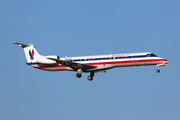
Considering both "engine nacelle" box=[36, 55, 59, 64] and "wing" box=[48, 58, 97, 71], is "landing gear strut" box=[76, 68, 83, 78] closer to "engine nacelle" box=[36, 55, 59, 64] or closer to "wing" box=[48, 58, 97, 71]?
"wing" box=[48, 58, 97, 71]

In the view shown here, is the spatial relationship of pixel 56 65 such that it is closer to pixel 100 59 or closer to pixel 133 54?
pixel 100 59

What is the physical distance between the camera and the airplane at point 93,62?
132ft

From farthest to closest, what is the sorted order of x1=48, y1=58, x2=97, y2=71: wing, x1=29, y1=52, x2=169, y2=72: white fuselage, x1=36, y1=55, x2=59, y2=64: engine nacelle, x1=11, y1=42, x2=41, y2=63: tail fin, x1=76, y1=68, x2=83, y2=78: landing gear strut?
x1=11, y1=42, x2=41, y2=63: tail fin → x1=36, y1=55, x2=59, y2=64: engine nacelle → x1=76, y1=68, x2=83, y2=78: landing gear strut → x1=48, y1=58, x2=97, y2=71: wing → x1=29, y1=52, x2=169, y2=72: white fuselage

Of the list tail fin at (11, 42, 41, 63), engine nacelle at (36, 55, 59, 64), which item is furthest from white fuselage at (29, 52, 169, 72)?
tail fin at (11, 42, 41, 63)

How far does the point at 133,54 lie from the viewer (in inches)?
1602

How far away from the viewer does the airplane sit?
40094 millimetres

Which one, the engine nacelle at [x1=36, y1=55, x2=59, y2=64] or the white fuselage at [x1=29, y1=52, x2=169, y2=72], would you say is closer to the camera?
the white fuselage at [x1=29, y1=52, x2=169, y2=72]

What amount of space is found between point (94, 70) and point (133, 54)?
20.6ft

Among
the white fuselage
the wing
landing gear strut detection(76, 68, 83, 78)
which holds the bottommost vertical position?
landing gear strut detection(76, 68, 83, 78)

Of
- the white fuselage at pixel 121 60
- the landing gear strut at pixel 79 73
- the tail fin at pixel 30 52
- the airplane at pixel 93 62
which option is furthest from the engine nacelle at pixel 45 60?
the landing gear strut at pixel 79 73

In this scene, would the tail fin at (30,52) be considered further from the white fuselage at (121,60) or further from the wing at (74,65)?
the white fuselage at (121,60)

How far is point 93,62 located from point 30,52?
1207 centimetres

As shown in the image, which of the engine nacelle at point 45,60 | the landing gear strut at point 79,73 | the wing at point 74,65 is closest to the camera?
the wing at point 74,65

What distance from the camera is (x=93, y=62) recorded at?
139 ft
